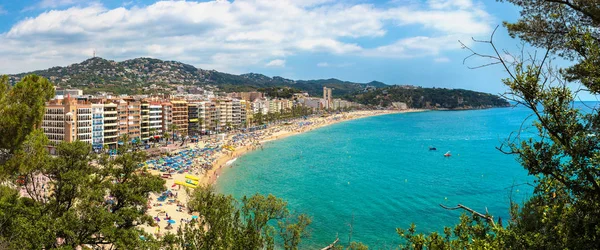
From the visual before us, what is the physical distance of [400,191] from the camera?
34.0 m

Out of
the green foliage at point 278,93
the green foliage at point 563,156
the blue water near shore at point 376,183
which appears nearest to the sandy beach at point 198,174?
the blue water near shore at point 376,183

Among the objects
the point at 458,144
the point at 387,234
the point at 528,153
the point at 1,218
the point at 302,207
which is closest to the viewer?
the point at 528,153

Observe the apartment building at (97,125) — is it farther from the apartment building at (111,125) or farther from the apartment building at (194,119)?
the apartment building at (194,119)

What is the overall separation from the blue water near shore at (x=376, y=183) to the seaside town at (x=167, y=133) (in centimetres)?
364

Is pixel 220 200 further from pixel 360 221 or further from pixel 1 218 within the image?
pixel 360 221

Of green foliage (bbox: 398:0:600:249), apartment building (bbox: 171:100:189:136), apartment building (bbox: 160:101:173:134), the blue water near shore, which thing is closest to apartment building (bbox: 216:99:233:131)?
apartment building (bbox: 171:100:189:136)

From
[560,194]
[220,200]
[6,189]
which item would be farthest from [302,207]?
[560,194]

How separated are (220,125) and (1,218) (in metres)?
71.7

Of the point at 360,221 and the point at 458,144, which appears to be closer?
the point at 360,221

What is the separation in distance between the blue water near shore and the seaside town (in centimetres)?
364

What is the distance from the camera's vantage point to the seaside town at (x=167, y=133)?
3278cm

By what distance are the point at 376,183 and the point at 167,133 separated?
112 ft

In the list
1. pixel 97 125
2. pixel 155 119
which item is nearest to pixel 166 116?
pixel 155 119

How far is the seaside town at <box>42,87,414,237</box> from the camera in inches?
1291
